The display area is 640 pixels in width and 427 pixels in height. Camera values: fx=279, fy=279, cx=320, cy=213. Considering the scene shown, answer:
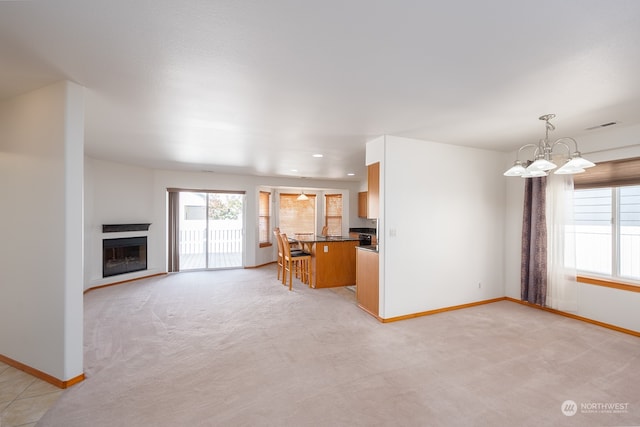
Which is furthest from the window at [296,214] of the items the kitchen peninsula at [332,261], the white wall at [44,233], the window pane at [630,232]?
the window pane at [630,232]

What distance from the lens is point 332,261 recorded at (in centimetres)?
564

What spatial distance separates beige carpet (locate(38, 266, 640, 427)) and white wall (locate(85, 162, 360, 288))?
1.78 m

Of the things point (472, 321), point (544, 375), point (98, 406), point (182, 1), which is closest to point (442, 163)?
point (472, 321)

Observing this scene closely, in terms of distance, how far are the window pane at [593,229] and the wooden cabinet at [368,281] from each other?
9.53ft

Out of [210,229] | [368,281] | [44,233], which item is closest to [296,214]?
[210,229]

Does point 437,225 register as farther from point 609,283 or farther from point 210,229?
point 210,229

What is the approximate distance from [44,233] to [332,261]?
168 inches

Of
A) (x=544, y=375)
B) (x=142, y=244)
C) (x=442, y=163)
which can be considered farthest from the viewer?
(x=142, y=244)

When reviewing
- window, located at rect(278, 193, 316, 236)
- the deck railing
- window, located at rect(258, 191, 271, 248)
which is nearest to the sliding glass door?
the deck railing

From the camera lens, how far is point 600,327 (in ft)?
11.7

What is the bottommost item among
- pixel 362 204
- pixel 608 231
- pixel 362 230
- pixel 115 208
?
pixel 362 230

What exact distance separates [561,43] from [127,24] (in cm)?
254

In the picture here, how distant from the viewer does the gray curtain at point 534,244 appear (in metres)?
4.12

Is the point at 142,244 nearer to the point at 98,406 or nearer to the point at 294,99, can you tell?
the point at 98,406
